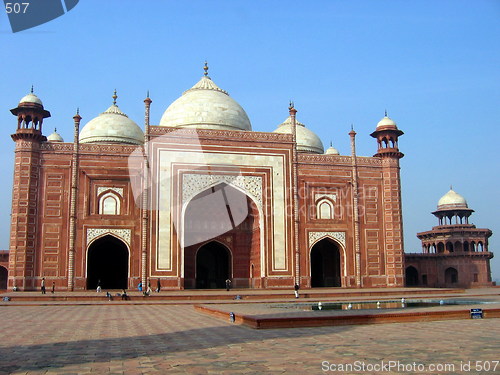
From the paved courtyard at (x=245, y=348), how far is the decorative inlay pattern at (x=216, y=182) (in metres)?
11.8

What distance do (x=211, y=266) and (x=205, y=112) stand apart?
6.63 m

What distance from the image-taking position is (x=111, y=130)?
22.6 metres

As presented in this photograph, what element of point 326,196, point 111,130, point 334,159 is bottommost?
point 326,196

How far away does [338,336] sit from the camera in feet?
20.1

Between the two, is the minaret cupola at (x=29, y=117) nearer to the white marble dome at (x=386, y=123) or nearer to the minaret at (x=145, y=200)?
the minaret at (x=145, y=200)

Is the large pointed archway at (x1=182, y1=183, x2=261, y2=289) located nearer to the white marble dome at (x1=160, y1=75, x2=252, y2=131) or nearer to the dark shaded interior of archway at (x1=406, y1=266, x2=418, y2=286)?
the white marble dome at (x1=160, y1=75, x2=252, y2=131)

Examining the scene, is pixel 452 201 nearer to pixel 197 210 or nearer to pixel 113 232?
pixel 197 210

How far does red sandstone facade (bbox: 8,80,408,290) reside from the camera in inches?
720

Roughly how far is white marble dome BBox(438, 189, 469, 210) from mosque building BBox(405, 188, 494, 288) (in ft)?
1.00

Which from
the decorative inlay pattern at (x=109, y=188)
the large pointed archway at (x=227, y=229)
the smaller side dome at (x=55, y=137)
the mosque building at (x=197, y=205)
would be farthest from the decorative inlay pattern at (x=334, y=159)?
the smaller side dome at (x=55, y=137)

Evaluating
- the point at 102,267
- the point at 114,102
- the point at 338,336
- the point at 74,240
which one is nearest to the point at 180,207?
the point at 74,240

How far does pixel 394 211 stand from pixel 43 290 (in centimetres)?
1273

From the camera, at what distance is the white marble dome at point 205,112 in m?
21.5

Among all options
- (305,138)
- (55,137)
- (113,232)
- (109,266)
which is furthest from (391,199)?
(55,137)
